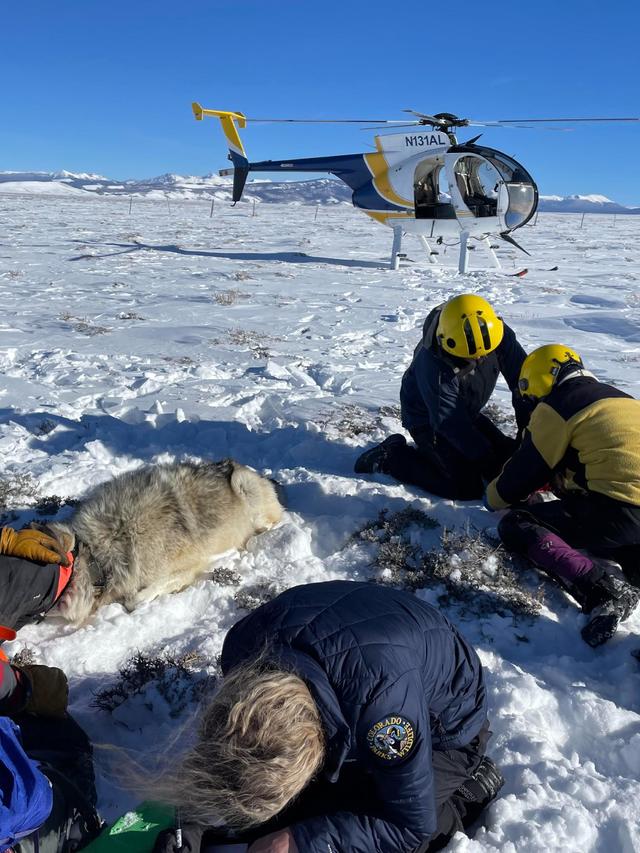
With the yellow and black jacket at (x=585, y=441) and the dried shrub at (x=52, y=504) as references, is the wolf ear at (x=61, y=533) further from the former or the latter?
the yellow and black jacket at (x=585, y=441)

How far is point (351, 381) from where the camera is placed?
7.45 m

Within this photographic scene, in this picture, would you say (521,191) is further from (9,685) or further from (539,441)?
(9,685)

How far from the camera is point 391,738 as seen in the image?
1.98 m

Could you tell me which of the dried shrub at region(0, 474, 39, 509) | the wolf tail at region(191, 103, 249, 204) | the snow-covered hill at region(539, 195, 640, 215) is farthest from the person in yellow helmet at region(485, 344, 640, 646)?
the snow-covered hill at region(539, 195, 640, 215)

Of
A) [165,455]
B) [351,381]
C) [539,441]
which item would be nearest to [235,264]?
[351,381]

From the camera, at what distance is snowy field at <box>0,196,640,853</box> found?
279 cm

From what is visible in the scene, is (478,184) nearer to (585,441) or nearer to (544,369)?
(544,369)

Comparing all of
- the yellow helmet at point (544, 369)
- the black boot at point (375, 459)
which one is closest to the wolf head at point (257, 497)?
the black boot at point (375, 459)

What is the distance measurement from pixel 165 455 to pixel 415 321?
6.46 meters

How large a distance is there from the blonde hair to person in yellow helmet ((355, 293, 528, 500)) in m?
3.27

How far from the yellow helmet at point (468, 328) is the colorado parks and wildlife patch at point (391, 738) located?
10.7 ft

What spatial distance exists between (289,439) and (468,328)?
2.02 m

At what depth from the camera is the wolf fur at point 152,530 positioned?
359cm

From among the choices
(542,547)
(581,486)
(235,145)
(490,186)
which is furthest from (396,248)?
(542,547)
